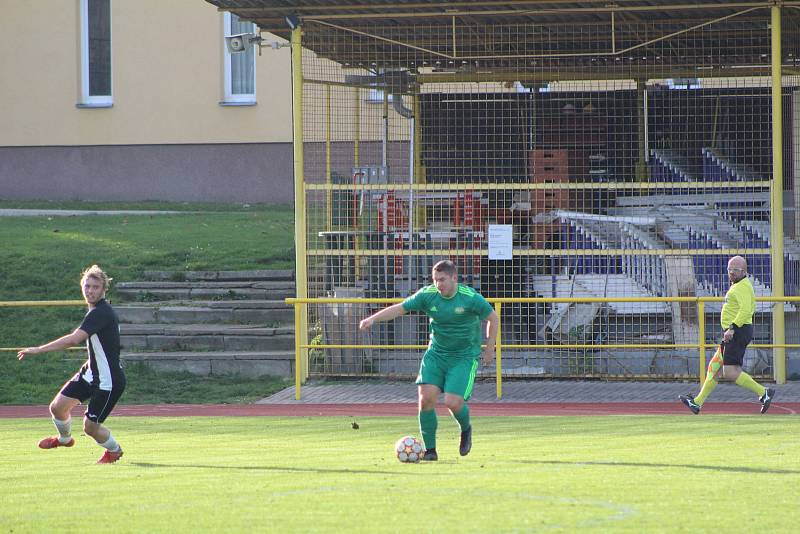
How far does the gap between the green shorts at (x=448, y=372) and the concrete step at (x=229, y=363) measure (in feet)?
26.8

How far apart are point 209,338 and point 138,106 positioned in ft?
49.7

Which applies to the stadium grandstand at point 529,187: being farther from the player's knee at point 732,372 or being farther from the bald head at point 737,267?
the bald head at point 737,267

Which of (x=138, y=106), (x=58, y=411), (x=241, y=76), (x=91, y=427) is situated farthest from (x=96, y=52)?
(x=91, y=427)

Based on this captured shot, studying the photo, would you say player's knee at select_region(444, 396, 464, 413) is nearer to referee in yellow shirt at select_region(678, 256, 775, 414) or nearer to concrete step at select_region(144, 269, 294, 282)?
referee in yellow shirt at select_region(678, 256, 775, 414)

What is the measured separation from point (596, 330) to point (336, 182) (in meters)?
4.17

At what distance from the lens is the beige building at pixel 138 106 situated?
3203cm

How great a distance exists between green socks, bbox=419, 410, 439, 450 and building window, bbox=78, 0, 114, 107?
24.8 meters

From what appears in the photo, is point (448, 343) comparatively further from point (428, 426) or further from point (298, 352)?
point (298, 352)

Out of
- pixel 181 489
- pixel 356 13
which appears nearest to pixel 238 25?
pixel 356 13

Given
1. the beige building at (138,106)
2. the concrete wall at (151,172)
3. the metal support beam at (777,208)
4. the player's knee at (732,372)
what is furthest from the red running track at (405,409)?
the beige building at (138,106)

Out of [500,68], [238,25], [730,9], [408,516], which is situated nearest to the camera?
[408,516]

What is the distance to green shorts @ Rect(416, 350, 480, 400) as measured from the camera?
32.3 ft

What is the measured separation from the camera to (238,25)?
105ft

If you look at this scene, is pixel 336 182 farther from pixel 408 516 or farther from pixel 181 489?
pixel 408 516
